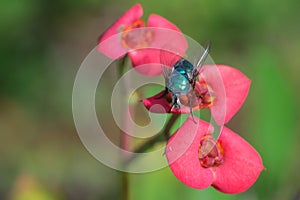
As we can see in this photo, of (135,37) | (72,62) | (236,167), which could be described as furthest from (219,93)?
(72,62)

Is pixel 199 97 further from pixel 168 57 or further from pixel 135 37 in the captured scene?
pixel 135 37

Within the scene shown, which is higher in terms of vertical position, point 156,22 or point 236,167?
point 156,22

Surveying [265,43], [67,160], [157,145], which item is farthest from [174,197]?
[265,43]

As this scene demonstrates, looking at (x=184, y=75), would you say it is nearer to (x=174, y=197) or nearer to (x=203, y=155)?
(x=203, y=155)

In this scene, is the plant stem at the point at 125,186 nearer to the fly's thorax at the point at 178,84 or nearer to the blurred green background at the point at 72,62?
the fly's thorax at the point at 178,84

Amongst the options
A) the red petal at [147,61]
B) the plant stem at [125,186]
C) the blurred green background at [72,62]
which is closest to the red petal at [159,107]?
the red petal at [147,61]

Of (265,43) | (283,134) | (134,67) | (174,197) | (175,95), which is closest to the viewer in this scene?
(175,95)
